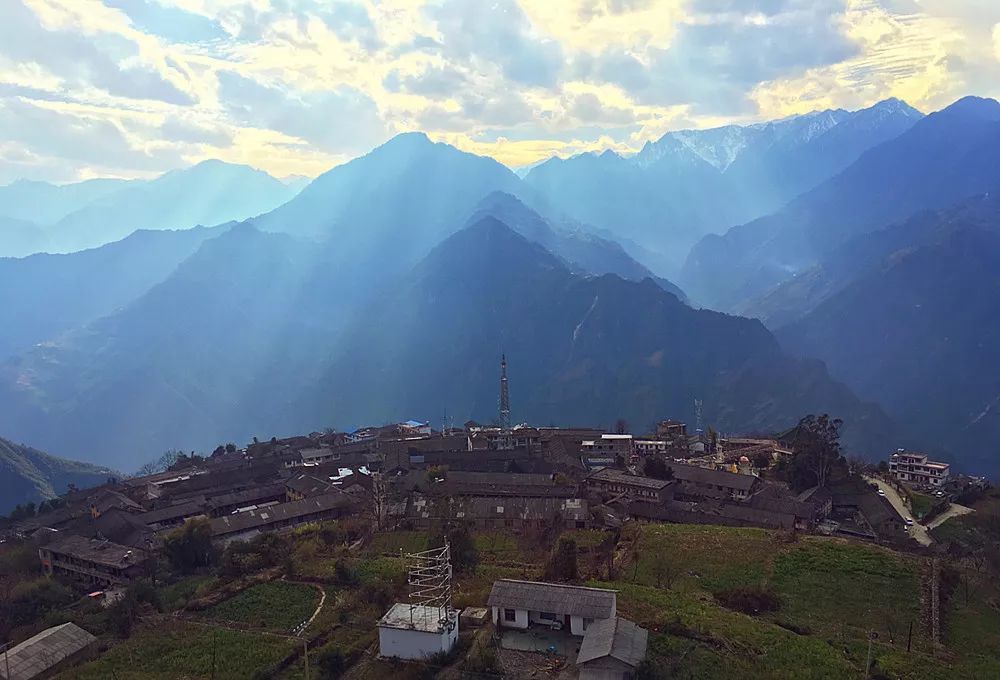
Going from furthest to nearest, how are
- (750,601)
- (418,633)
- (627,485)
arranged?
(627,485) < (750,601) < (418,633)

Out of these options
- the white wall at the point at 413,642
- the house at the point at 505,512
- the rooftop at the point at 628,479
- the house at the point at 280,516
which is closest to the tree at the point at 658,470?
the rooftop at the point at 628,479

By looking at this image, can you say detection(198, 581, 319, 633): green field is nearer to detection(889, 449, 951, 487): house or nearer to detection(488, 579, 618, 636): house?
detection(488, 579, 618, 636): house

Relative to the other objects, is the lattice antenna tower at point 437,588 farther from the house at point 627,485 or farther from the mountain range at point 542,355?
the mountain range at point 542,355

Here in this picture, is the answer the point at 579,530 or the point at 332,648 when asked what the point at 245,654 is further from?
the point at 579,530

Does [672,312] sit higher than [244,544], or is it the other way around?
[672,312]

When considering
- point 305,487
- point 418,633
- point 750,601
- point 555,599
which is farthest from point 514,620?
point 305,487

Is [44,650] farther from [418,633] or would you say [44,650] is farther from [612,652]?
[612,652]

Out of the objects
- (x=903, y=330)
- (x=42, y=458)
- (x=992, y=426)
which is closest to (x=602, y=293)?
(x=903, y=330)
